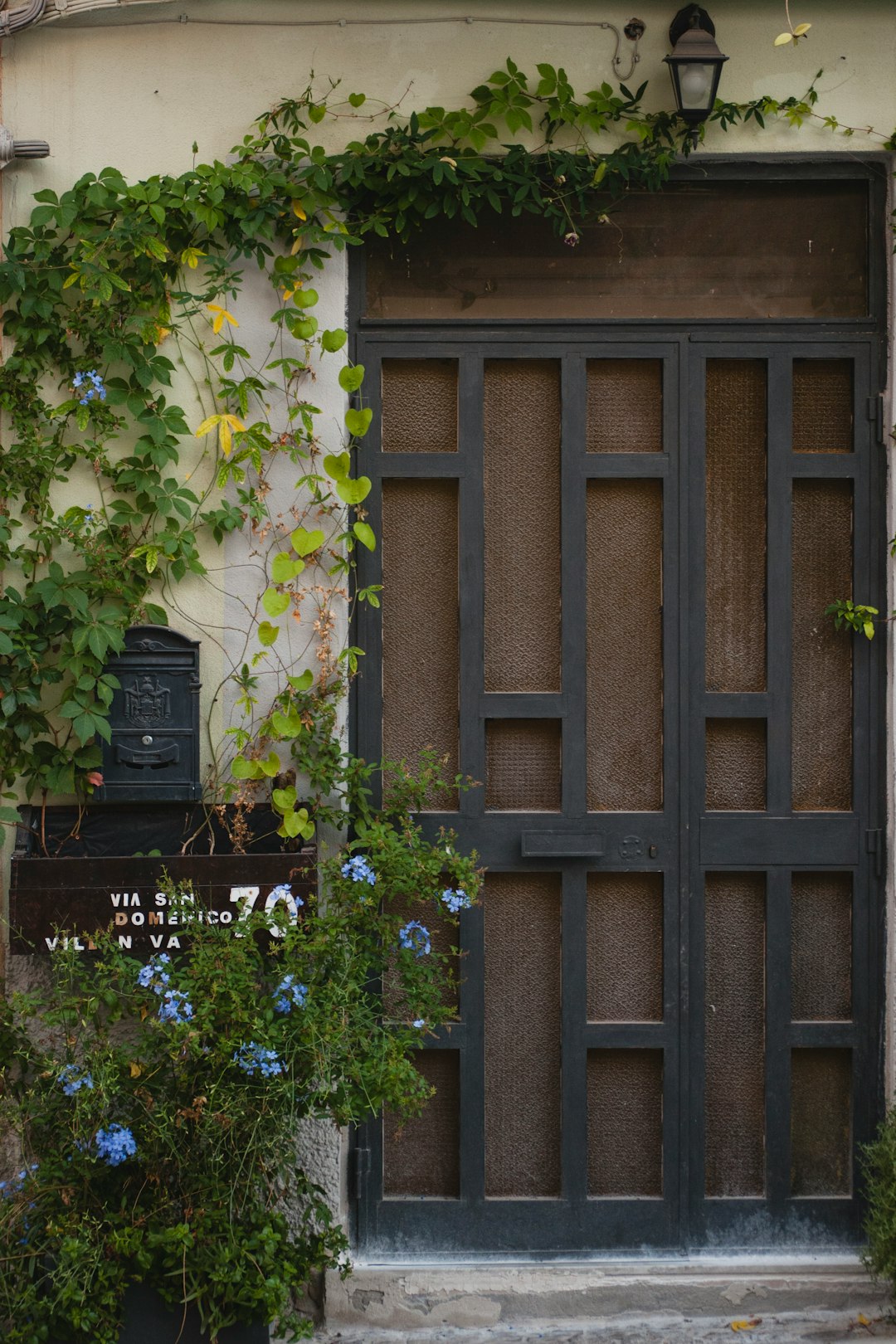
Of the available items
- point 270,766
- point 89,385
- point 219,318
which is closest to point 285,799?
point 270,766

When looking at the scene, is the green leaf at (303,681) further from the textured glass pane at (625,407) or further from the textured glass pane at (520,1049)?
the textured glass pane at (625,407)

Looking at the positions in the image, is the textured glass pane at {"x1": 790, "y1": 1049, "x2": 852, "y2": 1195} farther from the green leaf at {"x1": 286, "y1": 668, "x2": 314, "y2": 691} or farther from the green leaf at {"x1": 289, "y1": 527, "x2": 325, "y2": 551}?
the green leaf at {"x1": 289, "y1": 527, "x2": 325, "y2": 551}

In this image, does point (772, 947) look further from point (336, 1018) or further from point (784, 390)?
point (784, 390)

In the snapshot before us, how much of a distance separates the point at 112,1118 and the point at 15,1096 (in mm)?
508

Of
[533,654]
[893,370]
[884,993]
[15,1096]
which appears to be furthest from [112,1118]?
[893,370]

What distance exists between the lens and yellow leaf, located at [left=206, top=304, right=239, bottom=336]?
145 inches

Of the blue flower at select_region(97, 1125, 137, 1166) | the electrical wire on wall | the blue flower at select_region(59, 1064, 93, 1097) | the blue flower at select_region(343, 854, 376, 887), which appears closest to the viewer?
the blue flower at select_region(97, 1125, 137, 1166)

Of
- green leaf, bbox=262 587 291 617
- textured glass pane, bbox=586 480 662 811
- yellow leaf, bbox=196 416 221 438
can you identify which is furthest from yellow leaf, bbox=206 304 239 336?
textured glass pane, bbox=586 480 662 811

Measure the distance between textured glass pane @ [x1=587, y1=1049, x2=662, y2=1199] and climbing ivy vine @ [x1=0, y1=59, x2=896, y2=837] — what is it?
134 cm

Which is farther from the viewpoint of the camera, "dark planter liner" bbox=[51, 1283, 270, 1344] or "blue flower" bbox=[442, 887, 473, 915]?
"blue flower" bbox=[442, 887, 473, 915]

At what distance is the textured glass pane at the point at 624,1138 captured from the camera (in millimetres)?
3939

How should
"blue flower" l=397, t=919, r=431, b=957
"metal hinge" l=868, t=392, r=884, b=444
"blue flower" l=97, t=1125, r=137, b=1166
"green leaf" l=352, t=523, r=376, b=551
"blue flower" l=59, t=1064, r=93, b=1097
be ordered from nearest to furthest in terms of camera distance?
1. "blue flower" l=97, t=1125, r=137, b=1166
2. "blue flower" l=59, t=1064, r=93, b=1097
3. "blue flower" l=397, t=919, r=431, b=957
4. "green leaf" l=352, t=523, r=376, b=551
5. "metal hinge" l=868, t=392, r=884, b=444

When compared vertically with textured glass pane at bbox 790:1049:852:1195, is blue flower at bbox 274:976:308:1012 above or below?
above

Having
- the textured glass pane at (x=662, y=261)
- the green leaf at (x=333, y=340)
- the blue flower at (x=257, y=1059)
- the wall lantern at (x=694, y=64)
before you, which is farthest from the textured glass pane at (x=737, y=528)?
the blue flower at (x=257, y=1059)
